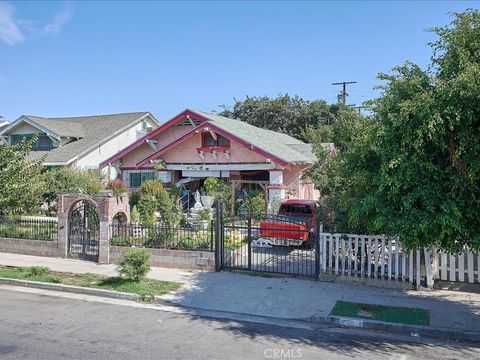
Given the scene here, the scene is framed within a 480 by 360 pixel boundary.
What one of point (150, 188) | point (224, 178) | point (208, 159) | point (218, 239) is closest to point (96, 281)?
point (218, 239)

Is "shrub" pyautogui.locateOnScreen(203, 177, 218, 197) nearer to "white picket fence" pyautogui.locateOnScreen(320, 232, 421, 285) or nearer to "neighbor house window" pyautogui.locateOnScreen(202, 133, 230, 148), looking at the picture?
"neighbor house window" pyautogui.locateOnScreen(202, 133, 230, 148)

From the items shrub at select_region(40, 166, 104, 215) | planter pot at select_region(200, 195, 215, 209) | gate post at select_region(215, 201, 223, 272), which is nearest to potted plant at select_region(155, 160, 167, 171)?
shrub at select_region(40, 166, 104, 215)

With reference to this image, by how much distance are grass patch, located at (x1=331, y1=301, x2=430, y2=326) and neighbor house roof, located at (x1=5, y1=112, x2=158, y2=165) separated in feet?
73.7

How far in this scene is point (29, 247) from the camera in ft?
48.5

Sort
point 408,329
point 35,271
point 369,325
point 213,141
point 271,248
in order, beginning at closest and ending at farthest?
point 408,329 < point 369,325 < point 35,271 < point 271,248 < point 213,141

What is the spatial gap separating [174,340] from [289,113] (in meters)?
45.3

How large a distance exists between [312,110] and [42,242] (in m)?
40.0

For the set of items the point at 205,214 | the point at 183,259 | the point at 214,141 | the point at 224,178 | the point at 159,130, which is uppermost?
the point at 159,130

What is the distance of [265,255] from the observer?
44.1ft

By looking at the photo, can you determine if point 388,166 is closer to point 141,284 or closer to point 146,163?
point 141,284

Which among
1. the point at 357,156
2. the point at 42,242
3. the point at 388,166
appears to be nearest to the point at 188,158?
the point at 42,242

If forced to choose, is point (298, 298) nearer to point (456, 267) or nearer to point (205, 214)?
point (456, 267)

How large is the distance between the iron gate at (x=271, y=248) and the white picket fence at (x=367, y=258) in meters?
0.35

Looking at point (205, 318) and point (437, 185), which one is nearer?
point (437, 185)
